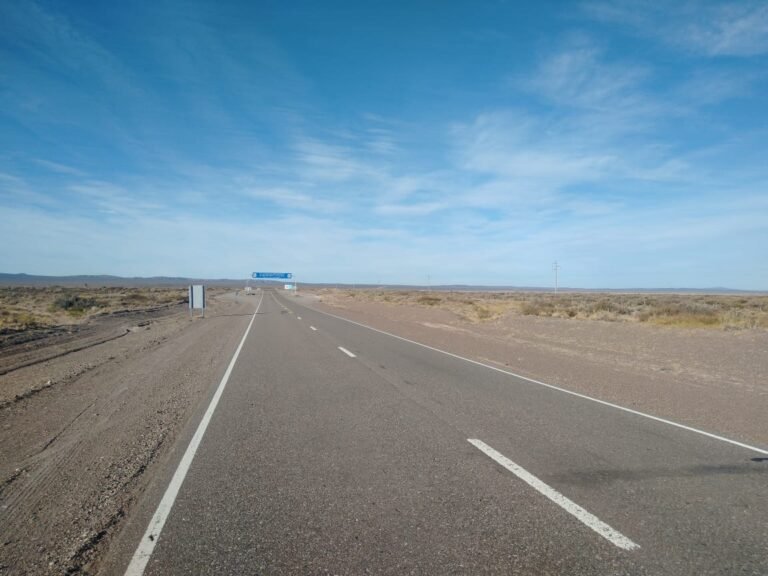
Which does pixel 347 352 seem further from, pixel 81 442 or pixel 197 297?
pixel 197 297

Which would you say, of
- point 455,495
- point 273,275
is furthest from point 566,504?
point 273,275

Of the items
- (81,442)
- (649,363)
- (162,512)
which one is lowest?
(649,363)

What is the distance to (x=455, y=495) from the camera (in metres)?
4.19

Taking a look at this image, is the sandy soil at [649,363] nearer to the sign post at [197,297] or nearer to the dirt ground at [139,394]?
the dirt ground at [139,394]

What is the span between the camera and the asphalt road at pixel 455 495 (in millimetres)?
3242

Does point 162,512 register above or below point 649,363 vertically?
above

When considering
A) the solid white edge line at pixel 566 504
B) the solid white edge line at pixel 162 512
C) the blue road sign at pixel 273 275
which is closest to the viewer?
the solid white edge line at pixel 162 512

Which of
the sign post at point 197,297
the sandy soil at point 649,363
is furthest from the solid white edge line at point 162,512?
the sign post at point 197,297

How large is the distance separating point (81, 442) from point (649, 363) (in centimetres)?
1403

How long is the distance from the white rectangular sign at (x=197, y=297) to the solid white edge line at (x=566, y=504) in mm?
30362

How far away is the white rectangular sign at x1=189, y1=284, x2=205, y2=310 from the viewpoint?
3231cm

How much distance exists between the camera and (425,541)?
3.43m

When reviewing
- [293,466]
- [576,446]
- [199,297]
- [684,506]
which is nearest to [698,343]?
[576,446]

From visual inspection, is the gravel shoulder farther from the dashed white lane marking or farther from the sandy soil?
the sandy soil
